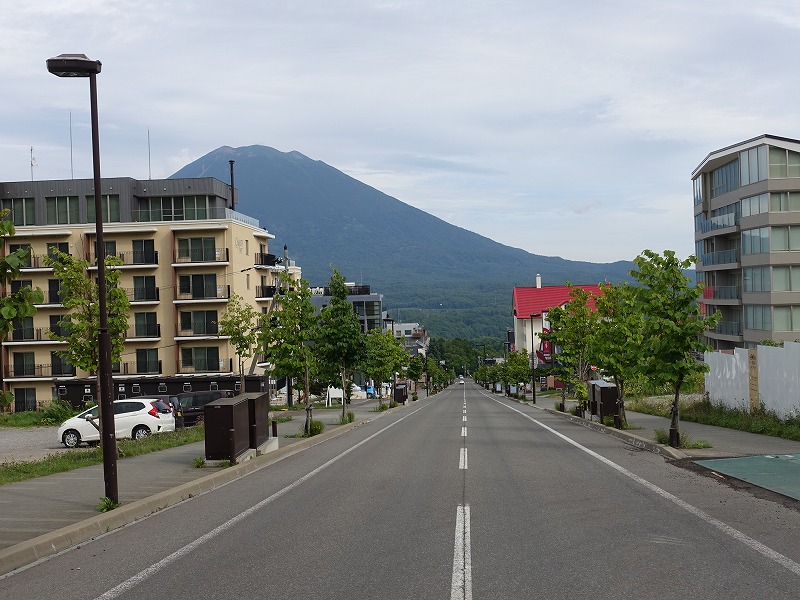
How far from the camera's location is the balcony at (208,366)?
2359 inches

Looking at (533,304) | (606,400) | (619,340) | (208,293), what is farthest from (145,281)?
(533,304)

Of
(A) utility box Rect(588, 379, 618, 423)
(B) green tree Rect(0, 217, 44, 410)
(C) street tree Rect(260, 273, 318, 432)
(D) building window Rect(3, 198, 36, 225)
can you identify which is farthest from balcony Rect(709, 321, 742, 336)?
(B) green tree Rect(0, 217, 44, 410)

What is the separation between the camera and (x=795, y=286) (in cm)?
4972

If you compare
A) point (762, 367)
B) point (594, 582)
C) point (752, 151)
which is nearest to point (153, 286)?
point (752, 151)

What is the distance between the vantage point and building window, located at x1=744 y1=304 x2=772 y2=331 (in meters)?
50.2

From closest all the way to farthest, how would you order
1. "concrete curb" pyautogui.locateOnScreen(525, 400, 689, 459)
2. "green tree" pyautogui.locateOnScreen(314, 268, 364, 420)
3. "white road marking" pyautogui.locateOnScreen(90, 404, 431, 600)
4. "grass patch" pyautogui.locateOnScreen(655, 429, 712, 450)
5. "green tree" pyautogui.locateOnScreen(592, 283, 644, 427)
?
"white road marking" pyautogui.locateOnScreen(90, 404, 431, 600)
"concrete curb" pyautogui.locateOnScreen(525, 400, 689, 459)
"grass patch" pyautogui.locateOnScreen(655, 429, 712, 450)
"green tree" pyautogui.locateOnScreen(592, 283, 644, 427)
"green tree" pyautogui.locateOnScreen(314, 268, 364, 420)

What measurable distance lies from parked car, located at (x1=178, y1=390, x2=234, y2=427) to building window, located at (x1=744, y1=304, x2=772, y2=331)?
3403cm

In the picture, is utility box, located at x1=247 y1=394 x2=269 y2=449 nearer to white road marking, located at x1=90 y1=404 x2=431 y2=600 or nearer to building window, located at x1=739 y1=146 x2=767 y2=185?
white road marking, located at x1=90 y1=404 x2=431 y2=600

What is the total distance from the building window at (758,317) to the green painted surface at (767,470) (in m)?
36.3

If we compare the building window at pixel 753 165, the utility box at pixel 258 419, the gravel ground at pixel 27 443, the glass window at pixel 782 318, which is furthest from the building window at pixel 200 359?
the utility box at pixel 258 419

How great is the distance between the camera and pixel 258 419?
66.3 ft

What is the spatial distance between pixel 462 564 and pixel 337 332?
78.9 ft

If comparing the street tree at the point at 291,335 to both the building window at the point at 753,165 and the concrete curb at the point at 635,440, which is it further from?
the building window at the point at 753,165

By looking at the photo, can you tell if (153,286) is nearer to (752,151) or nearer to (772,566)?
(752,151)
